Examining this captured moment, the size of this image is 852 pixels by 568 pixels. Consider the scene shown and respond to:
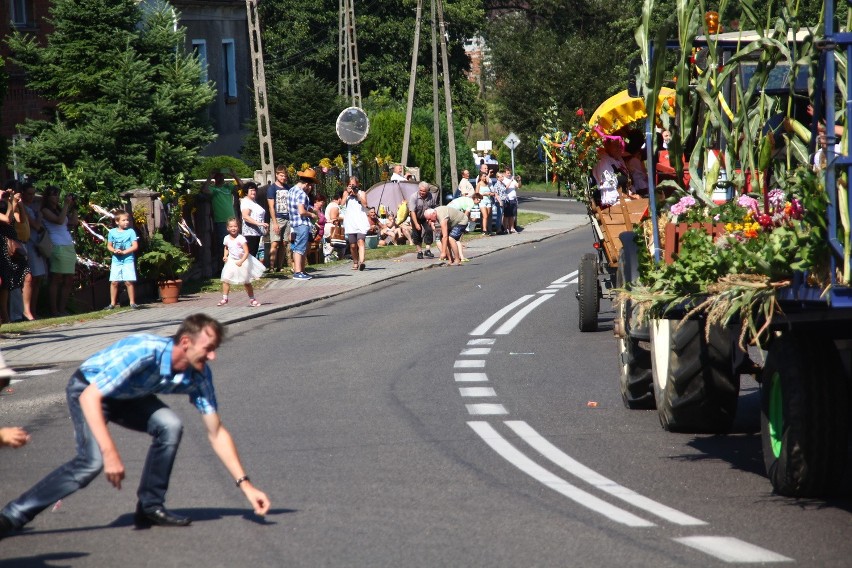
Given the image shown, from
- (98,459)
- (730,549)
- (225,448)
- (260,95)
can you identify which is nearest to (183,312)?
(260,95)

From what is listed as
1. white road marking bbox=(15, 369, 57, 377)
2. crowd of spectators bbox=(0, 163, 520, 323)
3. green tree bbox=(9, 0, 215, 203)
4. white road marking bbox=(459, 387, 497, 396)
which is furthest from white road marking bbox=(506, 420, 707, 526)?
green tree bbox=(9, 0, 215, 203)

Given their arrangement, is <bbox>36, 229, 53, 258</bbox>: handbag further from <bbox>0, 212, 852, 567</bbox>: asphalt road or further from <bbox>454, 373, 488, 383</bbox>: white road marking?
<bbox>454, 373, 488, 383</bbox>: white road marking

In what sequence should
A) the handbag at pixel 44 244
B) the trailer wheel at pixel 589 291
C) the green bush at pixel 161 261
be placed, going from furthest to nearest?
the green bush at pixel 161 261 < the handbag at pixel 44 244 < the trailer wheel at pixel 589 291

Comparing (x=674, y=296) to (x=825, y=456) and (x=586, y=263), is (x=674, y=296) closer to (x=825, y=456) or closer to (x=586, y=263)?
(x=825, y=456)

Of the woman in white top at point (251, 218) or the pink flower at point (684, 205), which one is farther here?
the woman in white top at point (251, 218)

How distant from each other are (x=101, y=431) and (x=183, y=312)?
44.7 ft

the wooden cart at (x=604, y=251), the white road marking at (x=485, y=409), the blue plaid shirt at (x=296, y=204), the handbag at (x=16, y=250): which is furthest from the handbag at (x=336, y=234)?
the white road marking at (x=485, y=409)

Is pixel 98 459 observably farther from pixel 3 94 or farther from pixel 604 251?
pixel 3 94

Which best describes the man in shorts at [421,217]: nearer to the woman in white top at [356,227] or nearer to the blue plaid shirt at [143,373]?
the woman in white top at [356,227]

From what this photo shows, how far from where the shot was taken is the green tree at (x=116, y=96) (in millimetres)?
29406

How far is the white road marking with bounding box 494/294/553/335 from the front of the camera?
17641 mm

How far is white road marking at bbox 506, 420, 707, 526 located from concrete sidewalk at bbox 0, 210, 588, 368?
6759 mm

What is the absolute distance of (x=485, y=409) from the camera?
11586mm

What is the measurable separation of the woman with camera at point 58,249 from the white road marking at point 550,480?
33.9 ft
